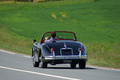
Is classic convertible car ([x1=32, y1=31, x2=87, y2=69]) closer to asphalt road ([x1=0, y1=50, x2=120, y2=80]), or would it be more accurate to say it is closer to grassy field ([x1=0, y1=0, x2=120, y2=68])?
asphalt road ([x1=0, y1=50, x2=120, y2=80])

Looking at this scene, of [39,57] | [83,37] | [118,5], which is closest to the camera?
[39,57]

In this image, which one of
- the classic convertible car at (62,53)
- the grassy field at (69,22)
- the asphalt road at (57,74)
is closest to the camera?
the asphalt road at (57,74)

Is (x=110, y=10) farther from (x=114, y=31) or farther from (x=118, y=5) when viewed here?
(x=114, y=31)

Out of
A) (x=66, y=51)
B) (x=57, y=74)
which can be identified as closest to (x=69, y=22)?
(x=66, y=51)

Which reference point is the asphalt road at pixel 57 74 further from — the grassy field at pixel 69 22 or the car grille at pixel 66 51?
the grassy field at pixel 69 22

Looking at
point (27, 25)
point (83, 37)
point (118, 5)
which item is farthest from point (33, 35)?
point (118, 5)

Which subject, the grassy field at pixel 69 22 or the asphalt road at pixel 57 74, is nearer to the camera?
the asphalt road at pixel 57 74

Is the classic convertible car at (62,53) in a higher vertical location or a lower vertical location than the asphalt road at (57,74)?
higher

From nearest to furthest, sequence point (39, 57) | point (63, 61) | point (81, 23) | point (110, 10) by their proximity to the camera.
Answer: point (63, 61)
point (39, 57)
point (81, 23)
point (110, 10)

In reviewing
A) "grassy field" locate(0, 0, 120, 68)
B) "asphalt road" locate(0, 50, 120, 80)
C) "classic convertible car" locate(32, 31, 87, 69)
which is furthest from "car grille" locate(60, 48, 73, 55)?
"grassy field" locate(0, 0, 120, 68)

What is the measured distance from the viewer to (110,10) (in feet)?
222

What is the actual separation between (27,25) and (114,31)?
11147mm

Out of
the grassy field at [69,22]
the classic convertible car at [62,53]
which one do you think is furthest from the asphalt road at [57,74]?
the grassy field at [69,22]

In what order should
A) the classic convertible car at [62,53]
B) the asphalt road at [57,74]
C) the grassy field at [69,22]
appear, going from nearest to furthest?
the asphalt road at [57,74] < the classic convertible car at [62,53] < the grassy field at [69,22]
